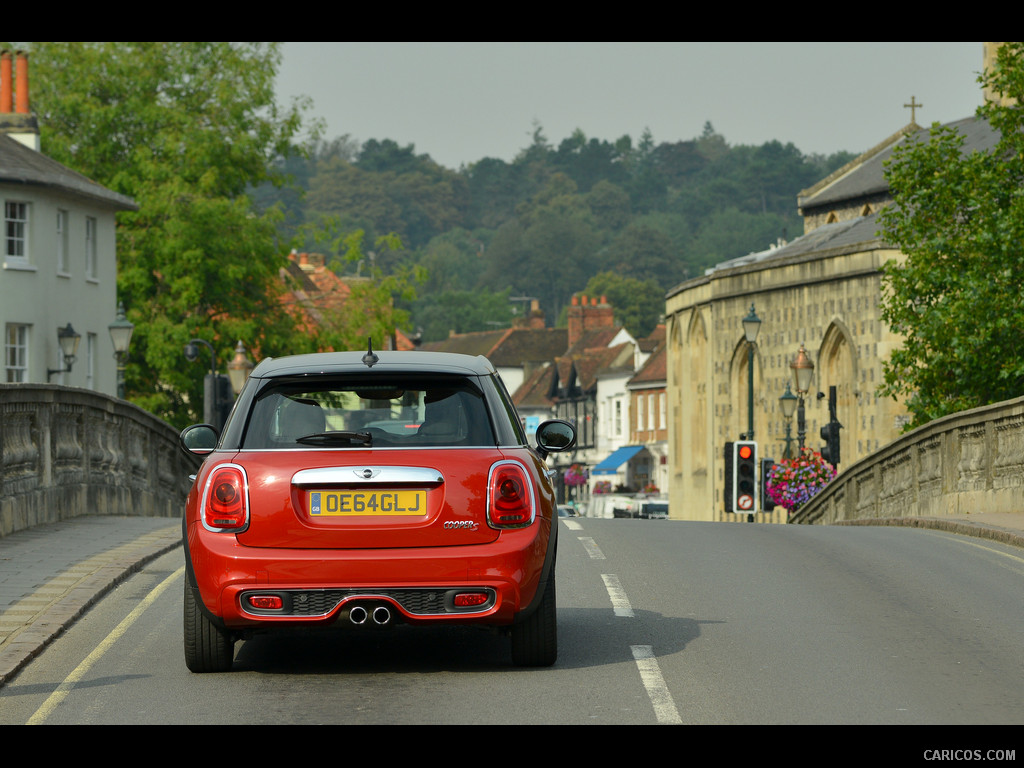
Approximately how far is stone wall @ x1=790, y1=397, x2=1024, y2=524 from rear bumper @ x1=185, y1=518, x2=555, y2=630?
13647mm

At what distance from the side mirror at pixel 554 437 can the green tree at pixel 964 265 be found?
650 inches

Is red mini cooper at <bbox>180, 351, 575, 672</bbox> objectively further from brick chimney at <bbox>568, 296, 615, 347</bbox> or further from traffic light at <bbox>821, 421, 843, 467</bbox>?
brick chimney at <bbox>568, 296, 615, 347</bbox>

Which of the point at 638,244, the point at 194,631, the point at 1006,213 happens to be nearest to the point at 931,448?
the point at 1006,213

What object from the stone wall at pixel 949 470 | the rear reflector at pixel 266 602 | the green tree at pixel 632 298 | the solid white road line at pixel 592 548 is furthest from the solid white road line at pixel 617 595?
the green tree at pixel 632 298

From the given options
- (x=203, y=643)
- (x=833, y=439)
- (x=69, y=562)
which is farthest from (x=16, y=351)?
(x=203, y=643)

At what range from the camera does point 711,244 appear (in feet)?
593

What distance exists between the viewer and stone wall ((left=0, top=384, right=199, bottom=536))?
50.6ft

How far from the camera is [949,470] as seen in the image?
75.7 ft

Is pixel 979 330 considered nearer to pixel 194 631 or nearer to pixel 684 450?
pixel 194 631

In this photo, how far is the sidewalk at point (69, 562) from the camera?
9625 mm

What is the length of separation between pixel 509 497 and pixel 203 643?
1831 mm

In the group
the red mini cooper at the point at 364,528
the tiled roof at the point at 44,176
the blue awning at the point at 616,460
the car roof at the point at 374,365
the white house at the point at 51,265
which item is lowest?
the blue awning at the point at 616,460

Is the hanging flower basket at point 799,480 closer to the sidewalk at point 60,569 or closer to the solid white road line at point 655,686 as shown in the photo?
the sidewalk at point 60,569

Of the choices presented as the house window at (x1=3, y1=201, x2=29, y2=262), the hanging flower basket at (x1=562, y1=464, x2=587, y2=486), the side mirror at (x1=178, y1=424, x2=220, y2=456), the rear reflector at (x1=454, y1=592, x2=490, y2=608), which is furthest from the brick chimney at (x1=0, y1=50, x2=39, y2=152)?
the hanging flower basket at (x1=562, y1=464, x2=587, y2=486)
